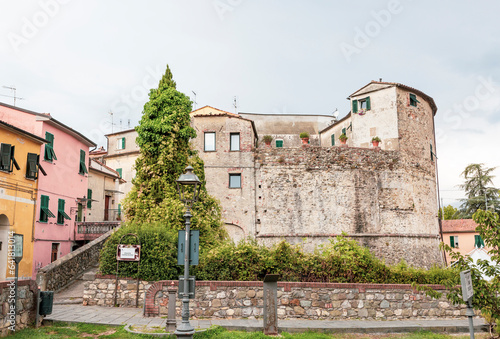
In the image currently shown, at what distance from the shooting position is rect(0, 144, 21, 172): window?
57.2ft

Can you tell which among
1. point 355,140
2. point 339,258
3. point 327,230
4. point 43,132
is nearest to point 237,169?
point 327,230

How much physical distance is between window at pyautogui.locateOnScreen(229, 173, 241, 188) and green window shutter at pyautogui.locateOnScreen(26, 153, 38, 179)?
10959mm

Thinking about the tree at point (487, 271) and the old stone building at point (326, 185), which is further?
the old stone building at point (326, 185)

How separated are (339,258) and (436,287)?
314 cm

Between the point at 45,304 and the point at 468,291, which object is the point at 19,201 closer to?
the point at 45,304

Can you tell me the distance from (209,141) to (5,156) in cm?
1164

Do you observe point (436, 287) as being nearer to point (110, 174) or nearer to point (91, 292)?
point (91, 292)

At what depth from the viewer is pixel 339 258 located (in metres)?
13.5

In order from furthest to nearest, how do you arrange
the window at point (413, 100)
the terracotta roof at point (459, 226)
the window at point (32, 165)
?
the terracotta roof at point (459, 226)
the window at point (413, 100)
the window at point (32, 165)

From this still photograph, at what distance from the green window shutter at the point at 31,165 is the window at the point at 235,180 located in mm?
10959

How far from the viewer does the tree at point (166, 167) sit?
1769cm

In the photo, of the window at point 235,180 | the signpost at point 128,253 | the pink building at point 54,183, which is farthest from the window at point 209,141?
the signpost at point 128,253

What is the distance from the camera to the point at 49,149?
21.6m

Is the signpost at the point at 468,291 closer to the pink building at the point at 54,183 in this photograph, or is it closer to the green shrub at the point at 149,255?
the green shrub at the point at 149,255
